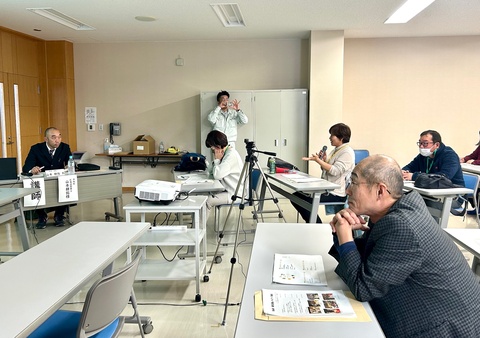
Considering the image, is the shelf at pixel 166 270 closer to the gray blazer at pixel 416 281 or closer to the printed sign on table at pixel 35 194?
the printed sign on table at pixel 35 194

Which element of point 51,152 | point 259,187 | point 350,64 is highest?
point 350,64

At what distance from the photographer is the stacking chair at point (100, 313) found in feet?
4.82

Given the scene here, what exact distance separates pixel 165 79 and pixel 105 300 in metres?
6.32

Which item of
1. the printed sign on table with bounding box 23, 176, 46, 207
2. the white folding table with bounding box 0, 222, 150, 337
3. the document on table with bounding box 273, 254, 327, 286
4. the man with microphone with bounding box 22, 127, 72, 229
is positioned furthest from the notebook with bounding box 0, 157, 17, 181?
the document on table with bounding box 273, 254, 327, 286

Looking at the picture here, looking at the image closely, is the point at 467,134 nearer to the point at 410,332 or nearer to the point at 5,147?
the point at 410,332

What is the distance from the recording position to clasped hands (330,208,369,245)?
4.84 feet

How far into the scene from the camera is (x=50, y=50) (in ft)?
23.9

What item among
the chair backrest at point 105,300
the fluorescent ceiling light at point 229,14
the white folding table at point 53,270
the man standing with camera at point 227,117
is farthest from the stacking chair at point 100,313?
the man standing with camera at point 227,117

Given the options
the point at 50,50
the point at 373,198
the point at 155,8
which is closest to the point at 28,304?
the point at 373,198

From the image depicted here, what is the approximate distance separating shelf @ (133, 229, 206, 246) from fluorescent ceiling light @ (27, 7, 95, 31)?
370cm

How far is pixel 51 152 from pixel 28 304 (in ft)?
13.7

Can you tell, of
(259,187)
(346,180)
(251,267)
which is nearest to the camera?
(251,267)

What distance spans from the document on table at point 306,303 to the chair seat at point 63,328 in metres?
0.77

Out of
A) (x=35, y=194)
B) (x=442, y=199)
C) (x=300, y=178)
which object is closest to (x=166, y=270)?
(x=300, y=178)
